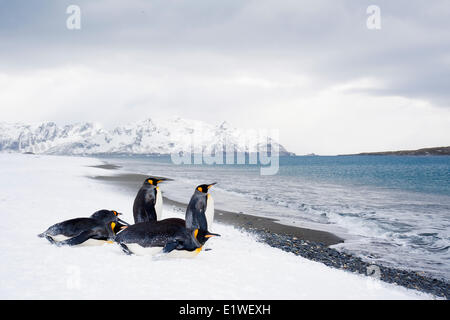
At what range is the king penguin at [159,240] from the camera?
539 cm

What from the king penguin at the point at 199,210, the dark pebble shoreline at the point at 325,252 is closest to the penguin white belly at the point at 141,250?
the king penguin at the point at 199,210

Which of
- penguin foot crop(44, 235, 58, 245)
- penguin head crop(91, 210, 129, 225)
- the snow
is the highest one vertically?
penguin head crop(91, 210, 129, 225)

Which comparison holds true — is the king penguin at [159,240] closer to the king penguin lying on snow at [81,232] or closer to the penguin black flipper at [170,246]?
the penguin black flipper at [170,246]

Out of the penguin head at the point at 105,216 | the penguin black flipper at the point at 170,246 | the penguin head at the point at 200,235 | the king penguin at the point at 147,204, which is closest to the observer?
the penguin black flipper at the point at 170,246

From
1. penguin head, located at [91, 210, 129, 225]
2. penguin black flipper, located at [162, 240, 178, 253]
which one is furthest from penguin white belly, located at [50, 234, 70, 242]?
penguin black flipper, located at [162, 240, 178, 253]

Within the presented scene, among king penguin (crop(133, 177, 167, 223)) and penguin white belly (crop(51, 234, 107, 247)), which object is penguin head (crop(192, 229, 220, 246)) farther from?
king penguin (crop(133, 177, 167, 223))

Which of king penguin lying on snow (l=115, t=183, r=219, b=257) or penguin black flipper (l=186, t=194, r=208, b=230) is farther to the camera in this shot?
penguin black flipper (l=186, t=194, r=208, b=230)

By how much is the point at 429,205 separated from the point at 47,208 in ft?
66.8

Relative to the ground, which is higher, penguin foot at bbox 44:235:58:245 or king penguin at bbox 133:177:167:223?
king penguin at bbox 133:177:167:223

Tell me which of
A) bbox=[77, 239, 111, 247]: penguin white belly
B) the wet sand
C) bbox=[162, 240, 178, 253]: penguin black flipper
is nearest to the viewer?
bbox=[162, 240, 178, 253]: penguin black flipper

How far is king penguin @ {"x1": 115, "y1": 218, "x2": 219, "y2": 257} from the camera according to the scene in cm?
539
